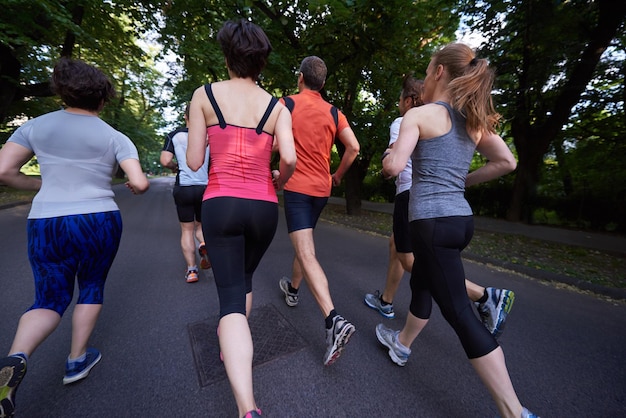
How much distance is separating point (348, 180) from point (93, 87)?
869 centimetres

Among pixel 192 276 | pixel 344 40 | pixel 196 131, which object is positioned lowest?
pixel 192 276

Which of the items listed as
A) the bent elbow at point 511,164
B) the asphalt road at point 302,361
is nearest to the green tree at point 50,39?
the asphalt road at point 302,361

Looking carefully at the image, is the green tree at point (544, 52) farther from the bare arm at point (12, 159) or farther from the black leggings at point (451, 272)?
the bare arm at point (12, 159)

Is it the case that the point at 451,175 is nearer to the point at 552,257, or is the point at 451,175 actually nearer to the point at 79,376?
the point at 79,376

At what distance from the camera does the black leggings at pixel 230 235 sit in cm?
136

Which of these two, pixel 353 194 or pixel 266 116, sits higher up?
pixel 266 116

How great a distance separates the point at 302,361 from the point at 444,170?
1.63 metres

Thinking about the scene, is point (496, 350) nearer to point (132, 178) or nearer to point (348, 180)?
point (132, 178)

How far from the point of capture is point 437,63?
157 cm

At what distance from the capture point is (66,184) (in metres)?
1.52

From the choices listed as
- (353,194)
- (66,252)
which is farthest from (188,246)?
(353,194)

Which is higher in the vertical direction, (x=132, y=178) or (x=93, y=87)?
(x=93, y=87)

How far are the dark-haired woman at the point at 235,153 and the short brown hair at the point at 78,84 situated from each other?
2.28 ft

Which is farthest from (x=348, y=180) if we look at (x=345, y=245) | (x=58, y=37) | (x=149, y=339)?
(x=58, y=37)
